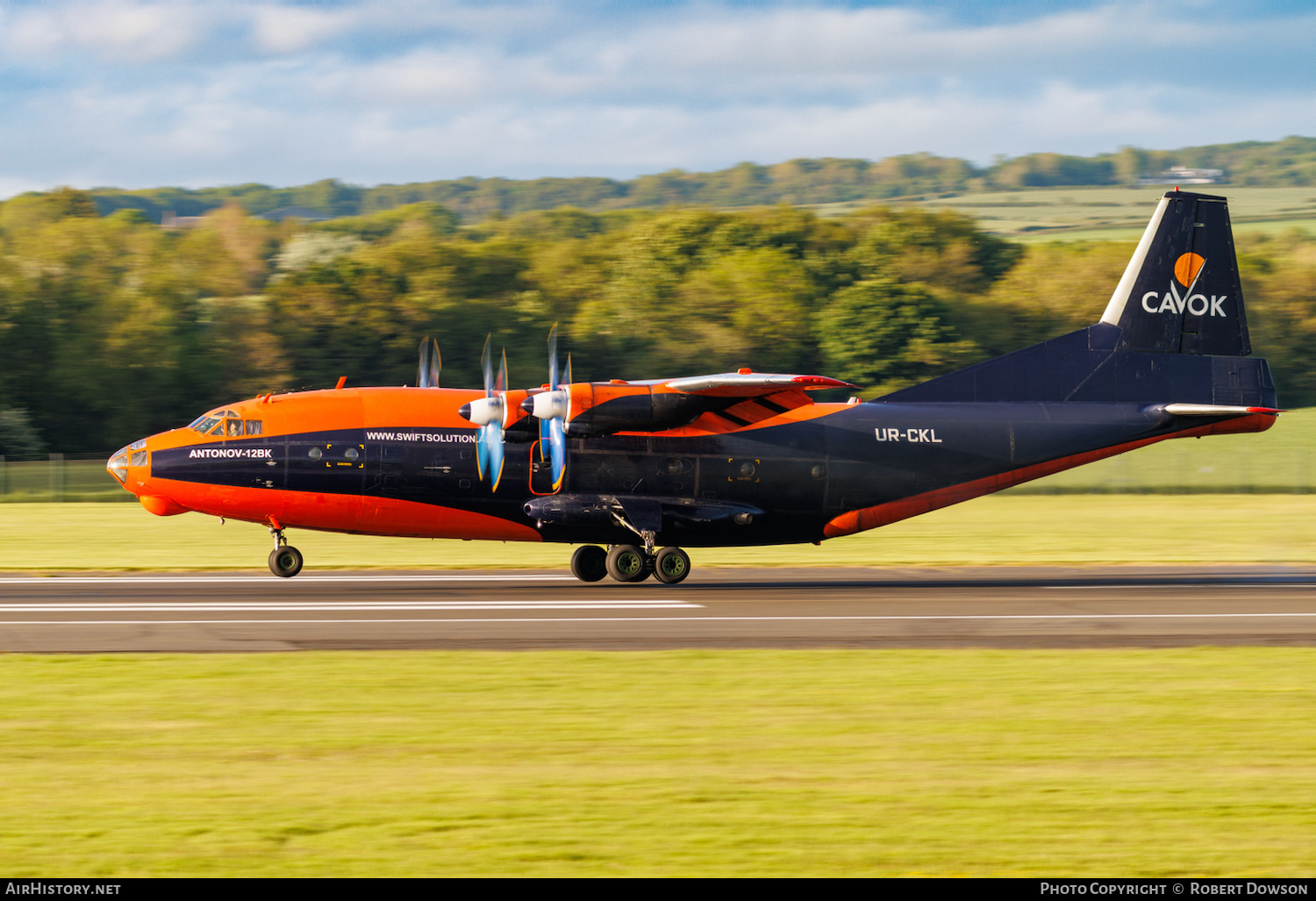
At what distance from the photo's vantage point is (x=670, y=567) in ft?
81.8

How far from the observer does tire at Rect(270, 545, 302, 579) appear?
2444 centimetres

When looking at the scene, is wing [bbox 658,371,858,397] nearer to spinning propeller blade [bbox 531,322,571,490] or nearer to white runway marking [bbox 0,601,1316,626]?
spinning propeller blade [bbox 531,322,571,490]

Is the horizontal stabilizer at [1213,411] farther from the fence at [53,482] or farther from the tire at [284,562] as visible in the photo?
the fence at [53,482]

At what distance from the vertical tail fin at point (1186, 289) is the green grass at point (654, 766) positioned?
12595mm

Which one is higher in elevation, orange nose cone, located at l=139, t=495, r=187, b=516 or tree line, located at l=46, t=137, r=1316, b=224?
tree line, located at l=46, t=137, r=1316, b=224

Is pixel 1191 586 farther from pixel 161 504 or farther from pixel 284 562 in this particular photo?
pixel 161 504

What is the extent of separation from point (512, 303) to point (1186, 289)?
5146 centimetres

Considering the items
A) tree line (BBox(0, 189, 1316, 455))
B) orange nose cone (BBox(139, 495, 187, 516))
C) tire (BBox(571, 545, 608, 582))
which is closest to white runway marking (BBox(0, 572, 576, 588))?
tire (BBox(571, 545, 608, 582))

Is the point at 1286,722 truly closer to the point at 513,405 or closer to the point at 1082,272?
the point at 513,405

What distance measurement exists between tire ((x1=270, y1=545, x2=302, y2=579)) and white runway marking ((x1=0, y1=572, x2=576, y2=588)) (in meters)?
0.45

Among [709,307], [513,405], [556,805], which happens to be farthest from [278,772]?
[709,307]

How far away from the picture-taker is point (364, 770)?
32.4ft

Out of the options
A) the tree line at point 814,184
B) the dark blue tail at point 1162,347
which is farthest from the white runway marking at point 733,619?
the tree line at point 814,184
